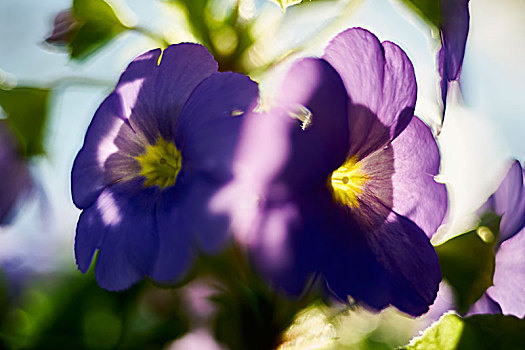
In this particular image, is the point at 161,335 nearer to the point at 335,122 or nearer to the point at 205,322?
the point at 205,322

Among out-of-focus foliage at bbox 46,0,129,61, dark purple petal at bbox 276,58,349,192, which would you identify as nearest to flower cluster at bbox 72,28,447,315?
dark purple petal at bbox 276,58,349,192

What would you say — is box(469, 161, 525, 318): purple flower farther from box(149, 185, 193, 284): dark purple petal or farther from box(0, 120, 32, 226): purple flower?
box(0, 120, 32, 226): purple flower

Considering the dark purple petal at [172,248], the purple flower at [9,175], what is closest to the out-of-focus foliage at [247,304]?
the dark purple petal at [172,248]

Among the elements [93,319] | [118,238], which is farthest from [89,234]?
[93,319]

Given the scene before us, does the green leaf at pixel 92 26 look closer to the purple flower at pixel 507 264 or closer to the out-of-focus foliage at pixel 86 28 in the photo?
the out-of-focus foliage at pixel 86 28

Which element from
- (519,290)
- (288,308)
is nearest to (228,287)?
(288,308)
